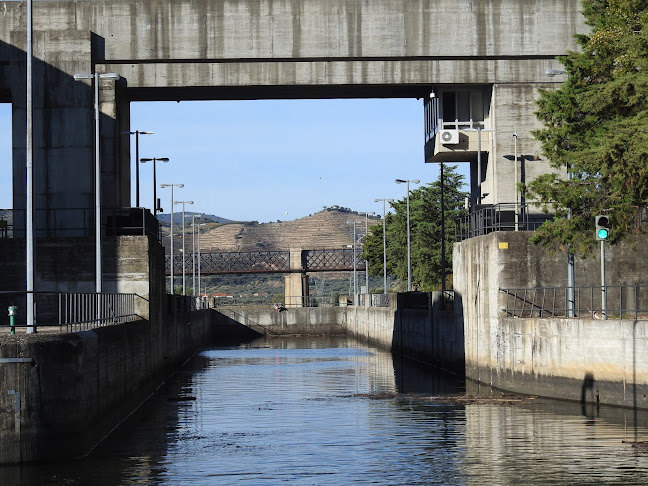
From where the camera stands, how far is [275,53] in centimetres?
5169

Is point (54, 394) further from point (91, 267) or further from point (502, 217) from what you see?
point (502, 217)

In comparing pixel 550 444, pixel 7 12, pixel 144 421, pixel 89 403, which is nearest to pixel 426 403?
pixel 144 421

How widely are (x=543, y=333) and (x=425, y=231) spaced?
6338 cm

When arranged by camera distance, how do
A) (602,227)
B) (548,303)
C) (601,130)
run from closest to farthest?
(602,227), (601,130), (548,303)

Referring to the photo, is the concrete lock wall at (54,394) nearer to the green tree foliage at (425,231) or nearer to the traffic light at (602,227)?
the traffic light at (602,227)

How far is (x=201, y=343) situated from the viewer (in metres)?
91.2

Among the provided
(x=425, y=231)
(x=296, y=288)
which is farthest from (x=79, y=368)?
(x=296, y=288)

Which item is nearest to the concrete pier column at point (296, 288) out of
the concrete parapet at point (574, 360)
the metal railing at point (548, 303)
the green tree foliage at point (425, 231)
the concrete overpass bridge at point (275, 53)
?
the green tree foliage at point (425, 231)

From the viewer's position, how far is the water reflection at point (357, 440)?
78.8 ft

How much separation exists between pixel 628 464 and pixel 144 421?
15639mm

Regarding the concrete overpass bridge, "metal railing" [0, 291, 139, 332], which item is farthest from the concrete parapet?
"metal railing" [0, 291, 139, 332]

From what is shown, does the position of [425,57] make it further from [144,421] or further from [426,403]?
[144,421]

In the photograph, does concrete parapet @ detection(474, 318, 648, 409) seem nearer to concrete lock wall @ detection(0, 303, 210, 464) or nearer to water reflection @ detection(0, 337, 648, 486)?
water reflection @ detection(0, 337, 648, 486)

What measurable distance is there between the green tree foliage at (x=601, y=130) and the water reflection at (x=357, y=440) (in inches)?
231
